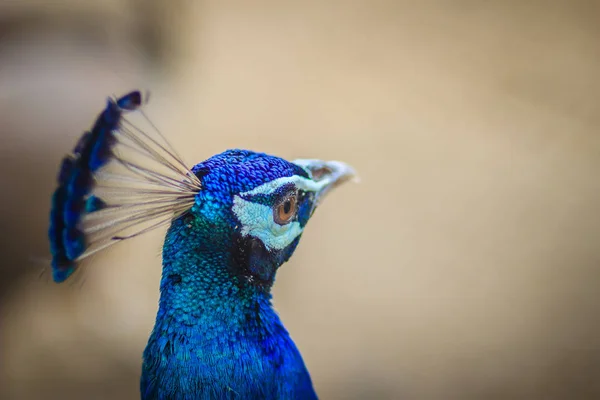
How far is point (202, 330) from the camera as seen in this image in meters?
0.86

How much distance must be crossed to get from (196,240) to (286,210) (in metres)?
0.17

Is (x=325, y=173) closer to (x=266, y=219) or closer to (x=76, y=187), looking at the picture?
(x=266, y=219)

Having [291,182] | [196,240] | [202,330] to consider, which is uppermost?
[291,182]

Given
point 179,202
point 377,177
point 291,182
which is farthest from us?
→ point 377,177

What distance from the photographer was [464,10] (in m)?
2.51

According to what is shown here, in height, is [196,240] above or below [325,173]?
below

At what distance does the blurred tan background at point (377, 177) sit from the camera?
2266 millimetres

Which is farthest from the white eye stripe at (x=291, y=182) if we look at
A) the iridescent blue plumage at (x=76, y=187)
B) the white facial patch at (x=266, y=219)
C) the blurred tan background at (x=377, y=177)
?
the blurred tan background at (x=377, y=177)

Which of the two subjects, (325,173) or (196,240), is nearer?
(196,240)

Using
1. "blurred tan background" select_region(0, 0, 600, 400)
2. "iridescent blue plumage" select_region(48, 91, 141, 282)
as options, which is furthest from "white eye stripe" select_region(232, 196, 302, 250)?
"blurred tan background" select_region(0, 0, 600, 400)

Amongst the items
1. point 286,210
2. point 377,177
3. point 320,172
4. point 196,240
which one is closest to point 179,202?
point 196,240

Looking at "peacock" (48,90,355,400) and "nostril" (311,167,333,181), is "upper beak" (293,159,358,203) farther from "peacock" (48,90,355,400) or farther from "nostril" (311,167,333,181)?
"peacock" (48,90,355,400)

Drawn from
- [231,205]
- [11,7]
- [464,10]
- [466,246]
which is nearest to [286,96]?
[464,10]

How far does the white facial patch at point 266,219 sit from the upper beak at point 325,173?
0.06m
